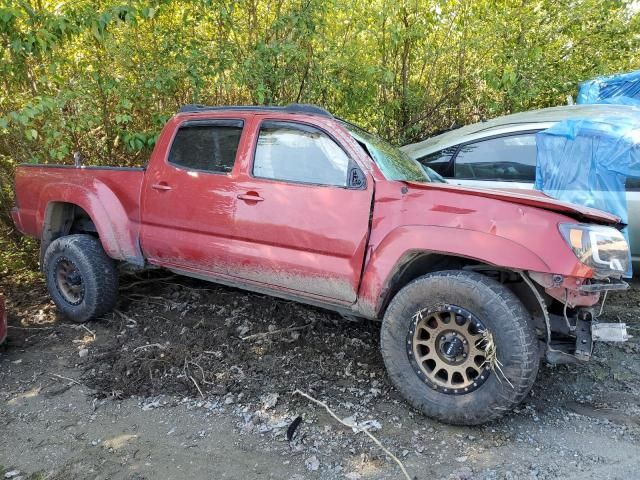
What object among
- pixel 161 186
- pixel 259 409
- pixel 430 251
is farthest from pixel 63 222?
pixel 430 251

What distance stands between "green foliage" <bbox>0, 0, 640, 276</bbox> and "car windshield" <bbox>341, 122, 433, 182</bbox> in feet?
8.33

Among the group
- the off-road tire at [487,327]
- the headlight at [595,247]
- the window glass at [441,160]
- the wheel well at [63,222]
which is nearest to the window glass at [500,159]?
the window glass at [441,160]

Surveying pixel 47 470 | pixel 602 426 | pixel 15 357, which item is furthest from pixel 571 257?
pixel 15 357

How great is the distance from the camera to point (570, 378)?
357 cm

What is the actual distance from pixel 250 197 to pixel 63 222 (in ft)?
7.47

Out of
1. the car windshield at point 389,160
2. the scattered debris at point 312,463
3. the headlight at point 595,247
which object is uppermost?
the car windshield at point 389,160

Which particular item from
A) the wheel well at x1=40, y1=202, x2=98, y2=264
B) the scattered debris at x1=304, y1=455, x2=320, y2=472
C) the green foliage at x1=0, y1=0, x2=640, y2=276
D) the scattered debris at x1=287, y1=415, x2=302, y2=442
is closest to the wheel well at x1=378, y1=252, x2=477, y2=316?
the scattered debris at x1=287, y1=415, x2=302, y2=442

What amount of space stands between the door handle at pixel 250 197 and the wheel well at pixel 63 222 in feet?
6.10

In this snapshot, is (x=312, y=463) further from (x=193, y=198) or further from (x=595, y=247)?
(x=193, y=198)

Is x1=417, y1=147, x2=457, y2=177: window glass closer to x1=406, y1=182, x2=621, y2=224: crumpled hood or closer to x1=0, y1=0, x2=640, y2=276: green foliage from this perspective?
x1=0, y1=0, x2=640, y2=276: green foliage

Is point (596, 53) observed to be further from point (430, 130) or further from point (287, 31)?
point (287, 31)

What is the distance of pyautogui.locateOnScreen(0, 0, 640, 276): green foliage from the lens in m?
5.41

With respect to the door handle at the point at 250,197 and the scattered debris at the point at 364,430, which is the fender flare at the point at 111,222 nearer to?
the door handle at the point at 250,197

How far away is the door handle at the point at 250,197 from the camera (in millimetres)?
3633
